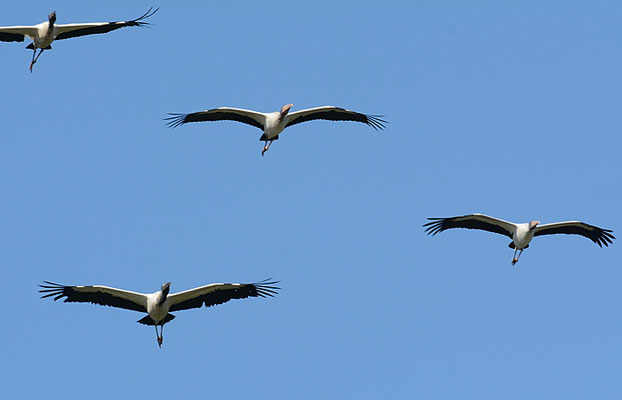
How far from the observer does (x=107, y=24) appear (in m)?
26.6

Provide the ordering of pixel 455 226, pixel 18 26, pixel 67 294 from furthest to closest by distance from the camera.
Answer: pixel 455 226, pixel 18 26, pixel 67 294

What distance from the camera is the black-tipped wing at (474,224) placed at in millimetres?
27281

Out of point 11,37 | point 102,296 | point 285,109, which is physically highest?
point 285,109

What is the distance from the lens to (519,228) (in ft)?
89.0

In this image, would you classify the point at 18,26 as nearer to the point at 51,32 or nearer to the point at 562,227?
the point at 51,32

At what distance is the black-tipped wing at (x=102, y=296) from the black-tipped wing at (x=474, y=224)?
810cm

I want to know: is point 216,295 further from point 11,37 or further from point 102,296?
point 11,37

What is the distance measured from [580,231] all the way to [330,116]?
23.8 feet

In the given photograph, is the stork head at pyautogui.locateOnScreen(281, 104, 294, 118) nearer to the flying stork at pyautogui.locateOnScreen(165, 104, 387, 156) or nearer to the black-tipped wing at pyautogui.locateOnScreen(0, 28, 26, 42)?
the flying stork at pyautogui.locateOnScreen(165, 104, 387, 156)

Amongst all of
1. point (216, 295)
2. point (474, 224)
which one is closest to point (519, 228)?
point (474, 224)

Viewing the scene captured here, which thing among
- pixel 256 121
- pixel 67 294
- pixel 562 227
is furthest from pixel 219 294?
pixel 562 227

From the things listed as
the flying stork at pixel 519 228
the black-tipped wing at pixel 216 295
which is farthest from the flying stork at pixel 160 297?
the flying stork at pixel 519 228

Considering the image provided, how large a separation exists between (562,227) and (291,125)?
24.8ft

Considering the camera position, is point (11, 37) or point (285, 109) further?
point (285, 109)
